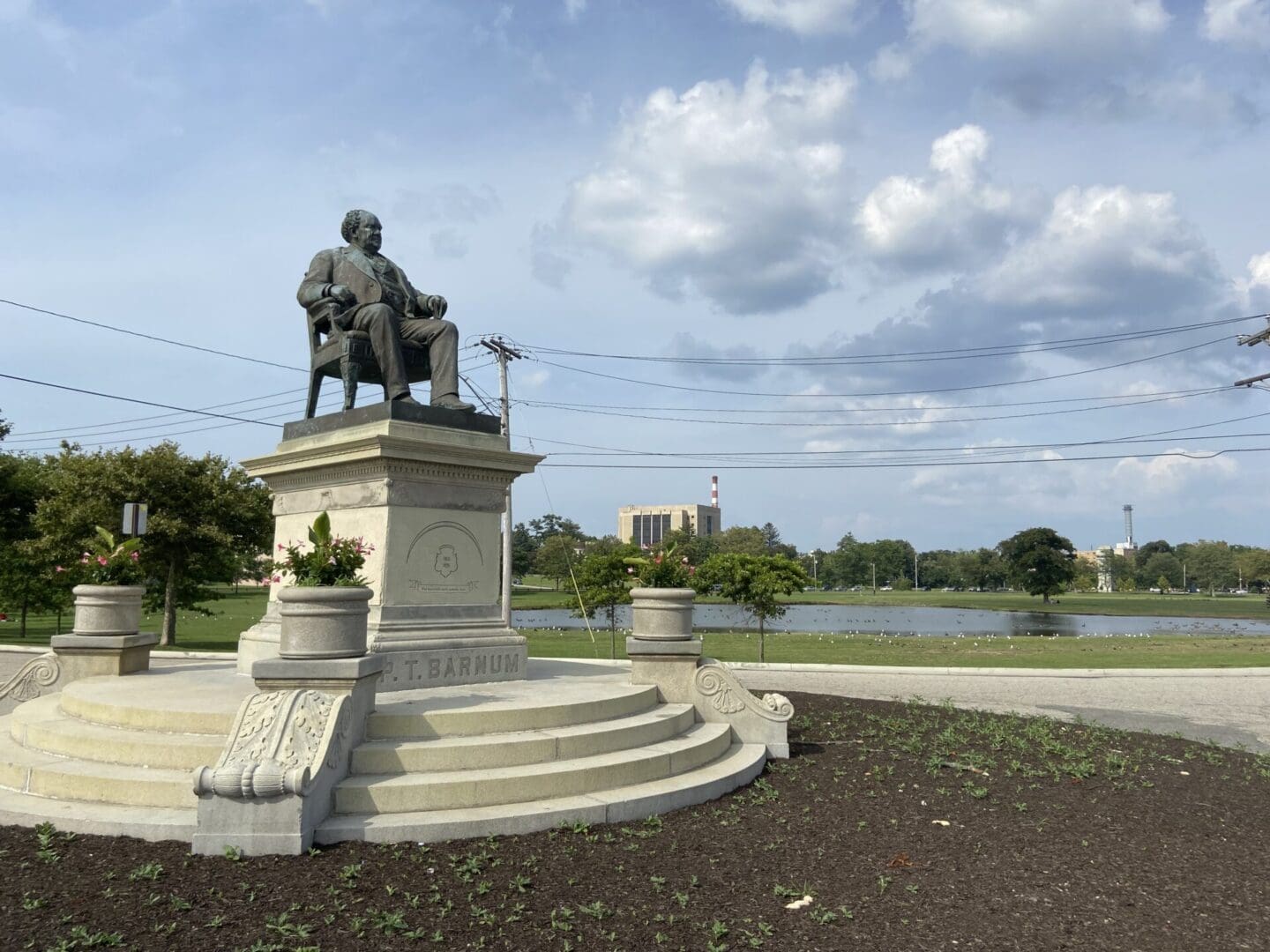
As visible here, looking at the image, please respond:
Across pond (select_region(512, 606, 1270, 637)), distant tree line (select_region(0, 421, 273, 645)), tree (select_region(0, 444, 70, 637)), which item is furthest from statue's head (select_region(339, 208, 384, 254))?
pond (select_region(512, 606, 1270, 637))

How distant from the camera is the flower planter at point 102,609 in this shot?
9188 millimetres

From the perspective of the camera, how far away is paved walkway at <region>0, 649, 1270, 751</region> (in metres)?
11.7

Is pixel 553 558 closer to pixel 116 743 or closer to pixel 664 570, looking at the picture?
pixel 664 570

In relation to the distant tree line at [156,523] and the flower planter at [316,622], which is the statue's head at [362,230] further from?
the distant tree line at [156,523]

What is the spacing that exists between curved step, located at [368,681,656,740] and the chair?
11.3 feet

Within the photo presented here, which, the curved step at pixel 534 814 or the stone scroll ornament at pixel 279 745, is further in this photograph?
the curved step at pixel 534 814

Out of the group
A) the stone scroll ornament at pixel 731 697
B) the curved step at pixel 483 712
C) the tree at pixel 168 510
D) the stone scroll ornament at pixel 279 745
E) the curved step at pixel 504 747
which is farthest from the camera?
the tree at pixel 168 510

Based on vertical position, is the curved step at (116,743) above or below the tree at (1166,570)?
below

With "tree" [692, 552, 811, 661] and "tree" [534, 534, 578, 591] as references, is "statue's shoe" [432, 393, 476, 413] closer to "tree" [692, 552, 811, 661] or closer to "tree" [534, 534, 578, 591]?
"tree" [692, 552, 811, 661]

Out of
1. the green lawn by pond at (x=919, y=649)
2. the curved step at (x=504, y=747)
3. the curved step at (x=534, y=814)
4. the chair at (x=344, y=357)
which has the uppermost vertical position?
the chair at (x=344, y=357)

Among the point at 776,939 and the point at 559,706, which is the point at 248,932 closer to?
the point at 776,939

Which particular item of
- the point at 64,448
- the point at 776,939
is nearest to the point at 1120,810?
the point at 776,939

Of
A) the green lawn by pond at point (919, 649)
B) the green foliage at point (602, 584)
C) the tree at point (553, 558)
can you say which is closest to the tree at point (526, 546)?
the tree at point (553, 558)

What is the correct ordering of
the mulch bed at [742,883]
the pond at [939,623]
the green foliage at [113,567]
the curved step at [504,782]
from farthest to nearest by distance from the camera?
the pond at [939,623]
the green foliage at [113,567]
the curved step at [504,782]
the mulch bed at [742,883]
